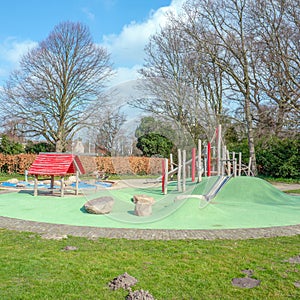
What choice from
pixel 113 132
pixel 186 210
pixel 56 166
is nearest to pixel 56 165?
pixel 56 166

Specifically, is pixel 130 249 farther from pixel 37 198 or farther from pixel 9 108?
pixel 9 108

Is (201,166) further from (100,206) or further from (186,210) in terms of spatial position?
(100,206)

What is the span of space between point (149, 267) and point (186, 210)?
4544 mm

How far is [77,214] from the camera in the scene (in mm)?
9656

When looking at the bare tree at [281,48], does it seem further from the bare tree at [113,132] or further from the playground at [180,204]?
the bare tree at [113,132]

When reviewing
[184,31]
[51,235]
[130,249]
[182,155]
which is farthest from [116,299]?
[184,31]

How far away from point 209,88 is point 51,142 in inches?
570

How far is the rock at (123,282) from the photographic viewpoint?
4.01m

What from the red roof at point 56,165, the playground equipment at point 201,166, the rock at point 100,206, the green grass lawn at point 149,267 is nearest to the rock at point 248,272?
the green grass lawn at point 149,267

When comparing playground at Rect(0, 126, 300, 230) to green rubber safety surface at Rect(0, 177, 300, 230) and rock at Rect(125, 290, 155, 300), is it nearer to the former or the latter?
green rubber safety surface at Rect(0, 177, 300, 230)

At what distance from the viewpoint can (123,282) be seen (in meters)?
4.08

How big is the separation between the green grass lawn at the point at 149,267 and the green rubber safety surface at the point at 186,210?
1831 mm

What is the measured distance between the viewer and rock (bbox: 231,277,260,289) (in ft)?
13.7

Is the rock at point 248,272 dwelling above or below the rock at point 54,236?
above
